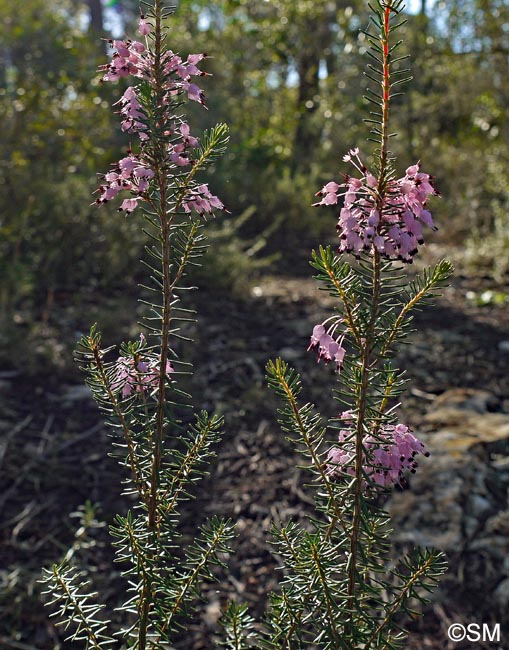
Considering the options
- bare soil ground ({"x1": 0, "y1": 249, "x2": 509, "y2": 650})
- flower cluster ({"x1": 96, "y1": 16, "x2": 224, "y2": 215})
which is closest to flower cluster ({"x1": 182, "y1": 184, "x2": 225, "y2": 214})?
flower cluster ({"x1": 96, "y1": 16, "x2": 224, "y2": 215})

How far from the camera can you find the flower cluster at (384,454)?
4.04 feet

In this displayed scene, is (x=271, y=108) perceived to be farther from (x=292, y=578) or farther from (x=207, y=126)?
(x=292, y=578)

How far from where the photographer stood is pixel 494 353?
13.3ft

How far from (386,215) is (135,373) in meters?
0.50

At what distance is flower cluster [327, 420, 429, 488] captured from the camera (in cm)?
123

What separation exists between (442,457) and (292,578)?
5.92 ft

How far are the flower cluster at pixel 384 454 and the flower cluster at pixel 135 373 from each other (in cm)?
32

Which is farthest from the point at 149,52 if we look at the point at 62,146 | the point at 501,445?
the point at 62,146

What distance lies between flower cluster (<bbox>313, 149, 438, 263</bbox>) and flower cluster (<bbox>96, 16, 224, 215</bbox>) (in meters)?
0.21

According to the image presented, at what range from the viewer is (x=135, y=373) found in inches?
49.9

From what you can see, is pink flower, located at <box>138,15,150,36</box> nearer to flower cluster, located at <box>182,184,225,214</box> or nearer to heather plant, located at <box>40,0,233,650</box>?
heather plant, located at <box>40,0,233,650</box>

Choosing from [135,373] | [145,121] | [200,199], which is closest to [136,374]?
[135,373]

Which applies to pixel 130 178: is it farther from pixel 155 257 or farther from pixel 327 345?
pixel 327 345

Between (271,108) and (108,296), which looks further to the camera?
(271,108)
